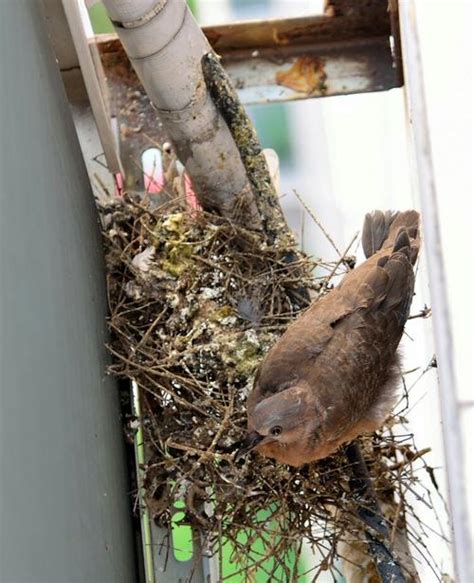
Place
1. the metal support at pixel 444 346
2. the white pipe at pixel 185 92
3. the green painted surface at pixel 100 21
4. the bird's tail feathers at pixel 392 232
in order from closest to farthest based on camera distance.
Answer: the metal support at pixel 444 346 → the white pipe at pixel 185 92 → the bird's tail feathers at pixel 392 232 → the green painted surface at pixel 100 21

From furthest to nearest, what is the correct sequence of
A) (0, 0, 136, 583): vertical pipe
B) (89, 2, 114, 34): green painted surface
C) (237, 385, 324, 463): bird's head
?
(89, 2, 114, 34): green painted surface → (237, 385, 324, 463): bird's head → (0, 0, 136, 583): vertical pipe

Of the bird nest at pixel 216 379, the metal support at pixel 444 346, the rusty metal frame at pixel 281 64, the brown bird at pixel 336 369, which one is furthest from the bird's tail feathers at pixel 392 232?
the metal support at pixel 444 346

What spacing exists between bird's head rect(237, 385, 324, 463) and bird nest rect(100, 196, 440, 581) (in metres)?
0.12

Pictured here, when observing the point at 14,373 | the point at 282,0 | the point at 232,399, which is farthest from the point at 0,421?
the point at 282,0

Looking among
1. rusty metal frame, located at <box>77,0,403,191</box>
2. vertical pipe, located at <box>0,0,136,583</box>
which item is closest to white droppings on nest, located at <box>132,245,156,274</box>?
vertical pipe, located at <box>0,0,136,583</box>

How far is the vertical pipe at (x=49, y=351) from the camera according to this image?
225cm

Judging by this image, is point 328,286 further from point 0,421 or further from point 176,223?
point 0,421

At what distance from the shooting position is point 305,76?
171 inches

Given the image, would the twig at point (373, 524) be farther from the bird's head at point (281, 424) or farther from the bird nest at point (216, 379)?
the bird's head at point (281, 424)

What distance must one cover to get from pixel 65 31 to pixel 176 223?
749 mm

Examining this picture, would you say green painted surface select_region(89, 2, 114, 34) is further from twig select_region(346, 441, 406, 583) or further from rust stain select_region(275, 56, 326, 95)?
twig select_region(346, 441, 406, 583)

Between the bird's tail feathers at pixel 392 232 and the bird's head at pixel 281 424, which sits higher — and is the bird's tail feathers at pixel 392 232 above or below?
above

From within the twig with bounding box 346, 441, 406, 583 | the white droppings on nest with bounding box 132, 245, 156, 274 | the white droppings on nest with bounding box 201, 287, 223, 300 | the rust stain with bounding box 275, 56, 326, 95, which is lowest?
the twig with bounding box 346, 441, 406, 583

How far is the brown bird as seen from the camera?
10.8 ft
